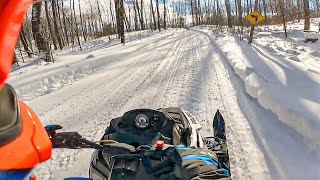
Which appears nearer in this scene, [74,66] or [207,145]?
[207,145]

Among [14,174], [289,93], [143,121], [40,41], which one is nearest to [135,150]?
[143,121]

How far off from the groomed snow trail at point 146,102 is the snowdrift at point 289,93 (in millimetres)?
498

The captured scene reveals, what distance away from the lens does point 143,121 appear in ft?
9.81

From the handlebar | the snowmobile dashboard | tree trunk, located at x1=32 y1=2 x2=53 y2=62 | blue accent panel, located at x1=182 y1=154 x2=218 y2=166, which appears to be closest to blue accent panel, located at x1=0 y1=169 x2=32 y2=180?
the handlebar

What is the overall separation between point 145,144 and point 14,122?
198 cm

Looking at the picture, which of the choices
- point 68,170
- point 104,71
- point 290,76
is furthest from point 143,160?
point 104,71

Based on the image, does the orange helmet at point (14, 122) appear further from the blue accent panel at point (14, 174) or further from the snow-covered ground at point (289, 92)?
the snow-covered ground at point (289, 92)

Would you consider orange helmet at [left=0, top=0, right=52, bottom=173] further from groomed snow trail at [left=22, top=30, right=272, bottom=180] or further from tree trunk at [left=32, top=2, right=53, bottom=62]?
tree trunk at [left=32, top=2, right=53, bottom=62]

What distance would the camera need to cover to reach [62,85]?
404 inches

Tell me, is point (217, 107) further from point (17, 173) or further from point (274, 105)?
point (17, 173)

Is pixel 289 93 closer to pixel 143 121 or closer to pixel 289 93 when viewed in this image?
pixel 289 93

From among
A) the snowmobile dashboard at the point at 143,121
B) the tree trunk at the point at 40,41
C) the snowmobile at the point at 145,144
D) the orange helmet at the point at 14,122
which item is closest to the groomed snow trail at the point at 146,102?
the snowmobile at the point at 145,144

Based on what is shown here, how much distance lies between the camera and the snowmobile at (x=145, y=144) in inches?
72.8

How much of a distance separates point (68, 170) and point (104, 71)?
829cm
